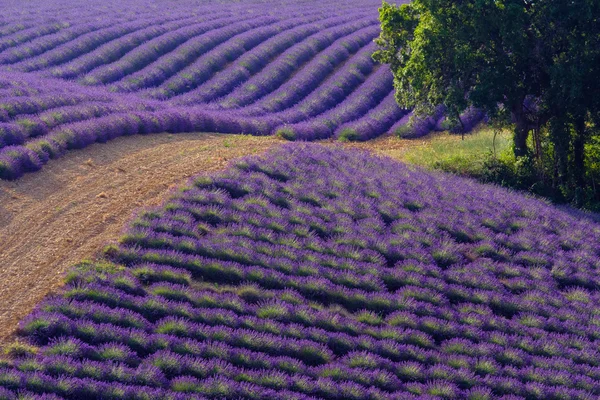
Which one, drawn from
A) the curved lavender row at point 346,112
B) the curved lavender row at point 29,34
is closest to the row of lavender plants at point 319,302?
the curved lavender row at point 346,112

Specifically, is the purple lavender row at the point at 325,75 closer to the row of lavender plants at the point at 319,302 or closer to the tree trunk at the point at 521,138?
the tree trunk at the point at 521,138

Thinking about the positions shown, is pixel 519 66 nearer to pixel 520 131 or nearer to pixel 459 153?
pixel 520 131

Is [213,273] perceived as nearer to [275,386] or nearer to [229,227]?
[229,227]

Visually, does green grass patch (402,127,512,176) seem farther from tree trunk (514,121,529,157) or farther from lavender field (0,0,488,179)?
lavender field (0,0,488,179)

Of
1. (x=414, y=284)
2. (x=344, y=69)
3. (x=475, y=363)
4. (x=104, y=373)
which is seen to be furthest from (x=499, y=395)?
(x=344, y=69)

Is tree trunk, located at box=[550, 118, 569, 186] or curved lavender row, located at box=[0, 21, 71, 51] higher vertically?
curved lavender row, located at box=[0, 21, 71, 51]

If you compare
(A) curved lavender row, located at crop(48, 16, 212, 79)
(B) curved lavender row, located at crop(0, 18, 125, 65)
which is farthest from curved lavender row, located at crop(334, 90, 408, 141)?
(B) curved lavender row, located at crop(0, 18, 125, 65)
